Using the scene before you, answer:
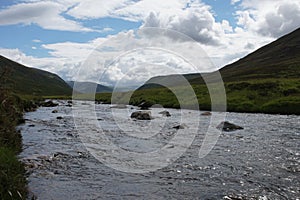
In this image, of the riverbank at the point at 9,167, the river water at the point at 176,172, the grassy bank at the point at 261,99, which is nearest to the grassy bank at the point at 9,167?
→ the riverbank at the point at 9,167

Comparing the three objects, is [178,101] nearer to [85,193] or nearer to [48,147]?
[48,147]

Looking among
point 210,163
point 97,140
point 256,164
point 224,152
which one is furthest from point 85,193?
point 97,140

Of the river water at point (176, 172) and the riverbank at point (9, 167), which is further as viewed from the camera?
the river water at point (176, 172)

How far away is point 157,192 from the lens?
1359 centimetres

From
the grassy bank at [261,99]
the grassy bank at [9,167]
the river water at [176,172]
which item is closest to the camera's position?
the grassy bank at [9,167]

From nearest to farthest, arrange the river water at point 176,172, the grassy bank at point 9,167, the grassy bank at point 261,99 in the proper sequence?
1. the grassy bank at point 9,167
2. the river water at point 176,172
3. the grassy bank at point 261,99

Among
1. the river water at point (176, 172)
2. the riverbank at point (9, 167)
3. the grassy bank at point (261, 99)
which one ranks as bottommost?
the river water at point (176, 172)

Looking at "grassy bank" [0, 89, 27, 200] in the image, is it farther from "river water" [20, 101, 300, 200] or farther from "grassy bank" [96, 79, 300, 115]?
"grassy bank" [96, 79, 300, 115]

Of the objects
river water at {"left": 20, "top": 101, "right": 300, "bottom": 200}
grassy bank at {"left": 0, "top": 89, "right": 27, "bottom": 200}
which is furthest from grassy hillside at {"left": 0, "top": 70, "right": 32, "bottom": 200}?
river water at {"left": 20, "top": 101, "right": 300, "bottom": 200}

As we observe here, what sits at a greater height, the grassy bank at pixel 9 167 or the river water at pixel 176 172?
the grassy bank at pixel 9 167

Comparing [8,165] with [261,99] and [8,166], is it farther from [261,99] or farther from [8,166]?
[261,99]

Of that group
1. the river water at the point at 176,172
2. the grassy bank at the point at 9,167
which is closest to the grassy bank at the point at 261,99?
the river water at the point at 176,172

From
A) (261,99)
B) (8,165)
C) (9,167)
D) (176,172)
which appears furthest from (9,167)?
(261,99)

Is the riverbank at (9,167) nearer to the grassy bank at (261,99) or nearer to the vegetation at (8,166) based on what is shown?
the vegetation at (8,166)
